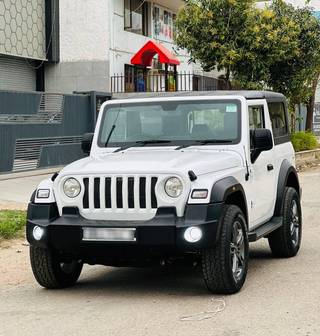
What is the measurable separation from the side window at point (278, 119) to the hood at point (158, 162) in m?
1.49

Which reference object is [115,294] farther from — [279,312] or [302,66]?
[302,66]

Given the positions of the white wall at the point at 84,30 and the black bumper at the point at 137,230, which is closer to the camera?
the black bumper at the point at 137,230

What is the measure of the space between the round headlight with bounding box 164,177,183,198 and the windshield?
123 centimetres

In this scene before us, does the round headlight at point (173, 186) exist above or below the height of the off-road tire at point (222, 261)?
above

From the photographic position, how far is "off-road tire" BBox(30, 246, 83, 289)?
6434mm

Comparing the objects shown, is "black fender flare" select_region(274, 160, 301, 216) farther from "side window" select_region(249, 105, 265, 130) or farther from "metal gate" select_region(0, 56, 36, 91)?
"metal gate" select_region(0, 56, 36, 91)

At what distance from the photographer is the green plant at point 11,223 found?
9.59 meters

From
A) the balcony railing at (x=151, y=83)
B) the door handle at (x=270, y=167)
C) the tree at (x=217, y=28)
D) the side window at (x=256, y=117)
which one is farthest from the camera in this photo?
the balcony railing at (x=151, y=83)

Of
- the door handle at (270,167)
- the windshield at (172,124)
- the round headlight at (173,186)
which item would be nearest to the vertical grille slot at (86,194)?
the round headlight at (173,186)

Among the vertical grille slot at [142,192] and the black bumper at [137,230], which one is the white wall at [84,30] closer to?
the black bumper at [137,230]

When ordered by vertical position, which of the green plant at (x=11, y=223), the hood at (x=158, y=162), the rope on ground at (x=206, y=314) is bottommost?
the rope on ground at (x=206, y=314)

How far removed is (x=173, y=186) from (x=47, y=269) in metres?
1.47

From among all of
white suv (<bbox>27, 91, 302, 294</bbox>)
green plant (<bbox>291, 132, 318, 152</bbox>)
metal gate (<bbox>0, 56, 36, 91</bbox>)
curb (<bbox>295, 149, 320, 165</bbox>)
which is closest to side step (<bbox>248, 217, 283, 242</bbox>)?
white suv (<bbox>27, 91, 302, 294</bbox>)

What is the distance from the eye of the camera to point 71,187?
20.4 ft
